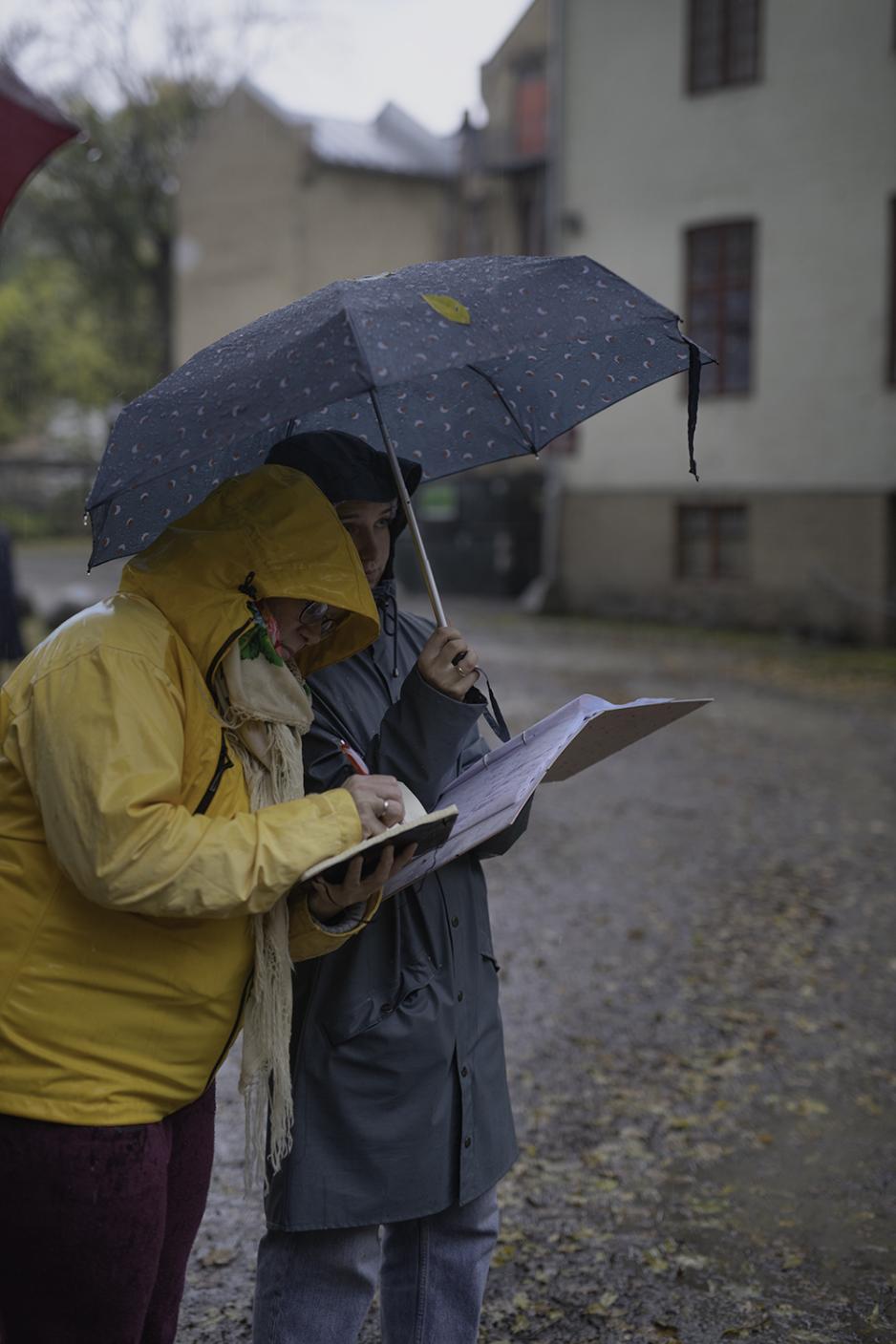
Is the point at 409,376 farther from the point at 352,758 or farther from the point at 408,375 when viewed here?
the point at 352,758

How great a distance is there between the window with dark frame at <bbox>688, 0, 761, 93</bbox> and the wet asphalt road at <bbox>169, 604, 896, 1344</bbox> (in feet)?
40.2

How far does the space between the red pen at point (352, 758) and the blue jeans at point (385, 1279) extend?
0.79m

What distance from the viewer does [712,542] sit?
19781 mm

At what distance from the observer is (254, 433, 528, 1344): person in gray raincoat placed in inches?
93.4

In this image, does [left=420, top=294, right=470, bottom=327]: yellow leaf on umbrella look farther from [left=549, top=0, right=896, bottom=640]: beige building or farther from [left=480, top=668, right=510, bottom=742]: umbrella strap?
[left=549, top=0, right=896, bottom=640]: beige building

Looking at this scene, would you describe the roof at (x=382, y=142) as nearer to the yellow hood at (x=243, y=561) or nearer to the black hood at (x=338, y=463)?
the black hood at (x=338, y=463)

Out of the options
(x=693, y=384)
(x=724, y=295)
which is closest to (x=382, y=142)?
(x=724, y=295)

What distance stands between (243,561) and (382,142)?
95.2 feet

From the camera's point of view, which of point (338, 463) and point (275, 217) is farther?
point (275, 217)

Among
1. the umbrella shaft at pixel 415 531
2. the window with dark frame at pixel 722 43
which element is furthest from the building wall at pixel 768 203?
the umbrella shaft at pixel 415 531

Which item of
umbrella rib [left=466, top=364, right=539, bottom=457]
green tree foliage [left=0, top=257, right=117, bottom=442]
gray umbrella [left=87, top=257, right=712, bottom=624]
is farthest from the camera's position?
green tree foliage [left=0, top=257, right=117, bottom=442]

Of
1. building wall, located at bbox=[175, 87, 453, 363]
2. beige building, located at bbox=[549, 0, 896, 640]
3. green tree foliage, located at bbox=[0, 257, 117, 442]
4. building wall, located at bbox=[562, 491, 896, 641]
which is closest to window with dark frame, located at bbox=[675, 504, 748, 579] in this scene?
beige building, located at bbox=[549, 0, 896, 640]

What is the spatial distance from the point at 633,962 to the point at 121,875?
4.49 metres

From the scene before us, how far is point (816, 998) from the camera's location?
5.61m
